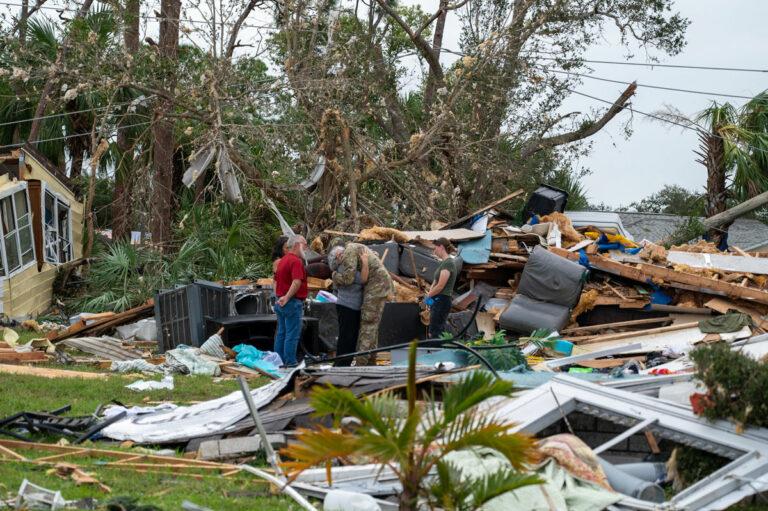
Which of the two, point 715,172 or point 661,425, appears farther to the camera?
point 715,172

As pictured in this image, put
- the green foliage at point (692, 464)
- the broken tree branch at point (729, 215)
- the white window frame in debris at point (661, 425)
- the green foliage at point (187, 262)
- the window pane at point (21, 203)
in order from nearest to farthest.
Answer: the white window frame in debris at point (661, 425)
the green foliage at point (692, 464)
the green foliage at point (187, 262)
the window pane at point (21, 203)
the broken tree branch at point (729, 215)

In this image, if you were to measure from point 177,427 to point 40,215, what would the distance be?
465 inches

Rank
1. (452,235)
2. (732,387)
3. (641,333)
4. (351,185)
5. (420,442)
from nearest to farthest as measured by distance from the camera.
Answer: (420,442), (732,387), (641,333), (452,235), (351,185)

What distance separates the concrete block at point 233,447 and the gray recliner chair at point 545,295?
28.1 ft

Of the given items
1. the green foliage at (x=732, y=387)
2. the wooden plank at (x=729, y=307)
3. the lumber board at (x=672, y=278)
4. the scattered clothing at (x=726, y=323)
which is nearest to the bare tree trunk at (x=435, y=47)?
the lumber board at (x=672, y=278)

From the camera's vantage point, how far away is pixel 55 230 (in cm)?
2016

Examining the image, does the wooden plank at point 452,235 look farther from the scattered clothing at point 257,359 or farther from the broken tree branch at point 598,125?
the broken tree branch at point 598,125

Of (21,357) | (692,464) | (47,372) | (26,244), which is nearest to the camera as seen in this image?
(692,464)

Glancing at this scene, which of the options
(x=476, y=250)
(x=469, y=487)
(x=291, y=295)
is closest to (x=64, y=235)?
(x=476, y=250)

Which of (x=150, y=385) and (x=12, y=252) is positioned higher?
(x=150, y=385)

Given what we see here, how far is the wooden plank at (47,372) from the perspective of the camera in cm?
1137

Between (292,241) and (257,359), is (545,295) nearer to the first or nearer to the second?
(292,241)

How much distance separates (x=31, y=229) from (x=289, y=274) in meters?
8.46

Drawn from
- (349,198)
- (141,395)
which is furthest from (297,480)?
(349,198)
